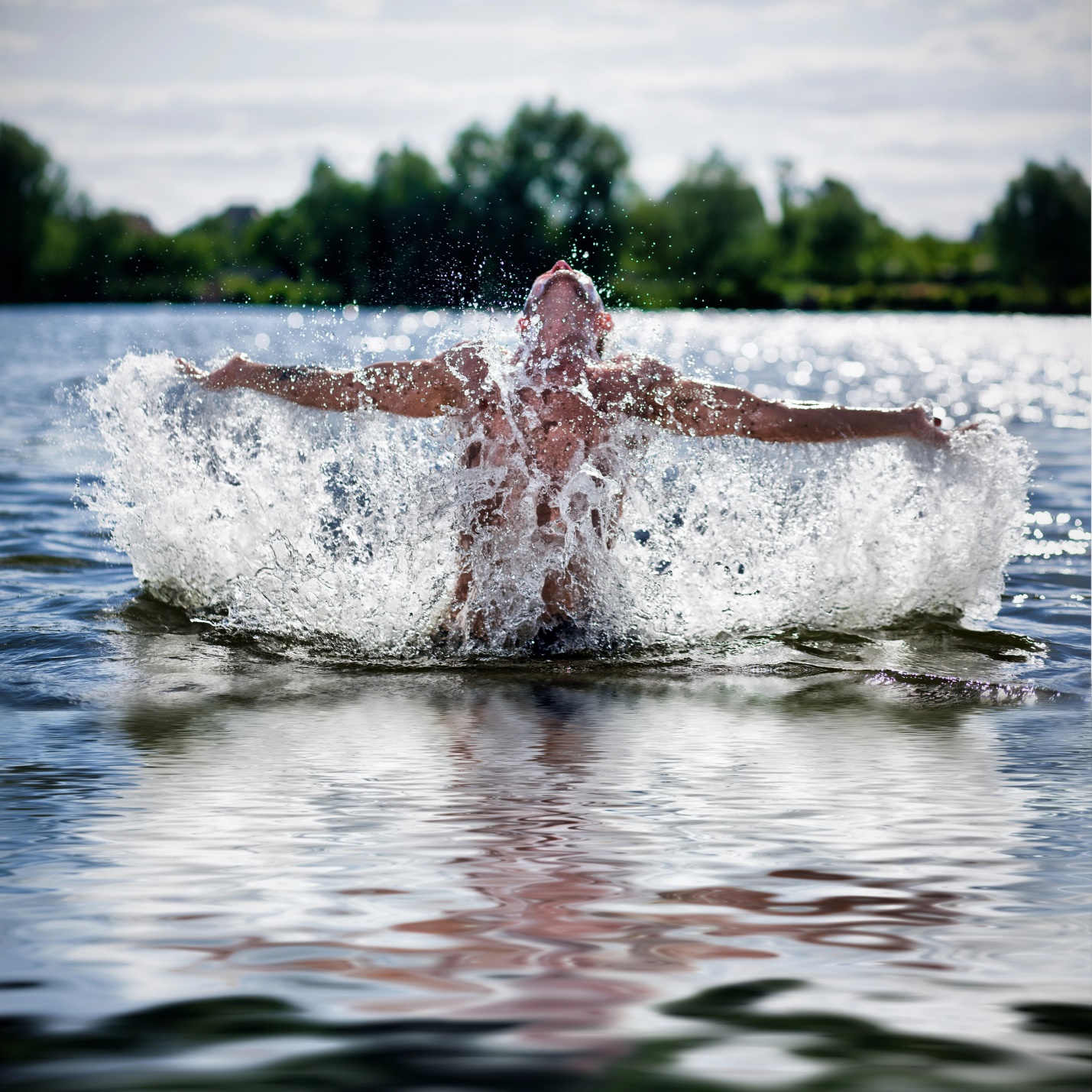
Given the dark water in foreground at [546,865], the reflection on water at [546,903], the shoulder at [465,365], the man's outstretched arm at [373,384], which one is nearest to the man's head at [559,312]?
the shoulder at [465,365]

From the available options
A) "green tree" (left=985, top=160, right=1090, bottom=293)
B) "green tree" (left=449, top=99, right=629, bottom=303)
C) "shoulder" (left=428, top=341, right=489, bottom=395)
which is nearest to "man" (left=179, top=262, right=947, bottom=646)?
"shoulder" (left=428, top=341, right=489, bottom=395)

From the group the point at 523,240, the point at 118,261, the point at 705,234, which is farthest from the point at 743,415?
the point at 705,234

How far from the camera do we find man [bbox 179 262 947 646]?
25.3 ft

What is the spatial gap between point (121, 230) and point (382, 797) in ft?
332

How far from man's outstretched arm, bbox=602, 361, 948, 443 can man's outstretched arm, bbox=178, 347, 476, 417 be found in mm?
1023

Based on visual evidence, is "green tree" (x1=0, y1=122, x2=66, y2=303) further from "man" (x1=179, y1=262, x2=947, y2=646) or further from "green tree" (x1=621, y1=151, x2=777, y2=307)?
"man" (x1=179, y1=262, x2=947, y2=646)

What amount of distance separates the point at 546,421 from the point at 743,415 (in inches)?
43.5

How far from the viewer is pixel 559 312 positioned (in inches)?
307

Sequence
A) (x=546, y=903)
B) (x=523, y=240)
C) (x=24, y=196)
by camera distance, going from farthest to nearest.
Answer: (x=24, y=196), (x=523, y=240), (x=546, y=903)

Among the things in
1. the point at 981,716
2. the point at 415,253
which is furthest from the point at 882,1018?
the point at 415,253

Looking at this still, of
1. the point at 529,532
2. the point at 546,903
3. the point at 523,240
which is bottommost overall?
the point at 546,903

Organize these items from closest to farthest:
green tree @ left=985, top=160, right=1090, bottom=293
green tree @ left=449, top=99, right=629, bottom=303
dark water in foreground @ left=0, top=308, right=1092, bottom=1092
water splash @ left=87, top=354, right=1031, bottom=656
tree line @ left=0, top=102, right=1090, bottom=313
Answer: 1. dark water in foreground @ left=0, top=308, right=1092, bottom=1092
2. water splash @ left=87, top=354, right=1031, bottom=656
3. green tree @ left=449, top=99, right=629, bottom=303
4. tree line @ left=0, top=102, right=1090, bottom=313
5. green tree @ left=985, top=160, right=1090, bottom=293

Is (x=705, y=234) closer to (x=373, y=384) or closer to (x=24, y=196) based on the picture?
(x=24, y=196)

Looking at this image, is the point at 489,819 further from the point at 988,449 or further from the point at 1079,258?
the point at 1079,258
